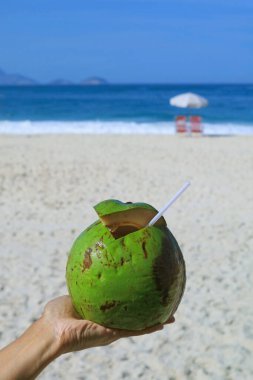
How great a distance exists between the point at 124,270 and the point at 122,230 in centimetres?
14

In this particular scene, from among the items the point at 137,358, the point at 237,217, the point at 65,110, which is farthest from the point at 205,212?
the point at 65,110

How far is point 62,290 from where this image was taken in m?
5.44

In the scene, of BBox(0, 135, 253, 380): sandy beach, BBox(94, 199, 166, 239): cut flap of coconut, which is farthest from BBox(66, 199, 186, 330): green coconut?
BBox(0, 135, 253, 380): sandy beach

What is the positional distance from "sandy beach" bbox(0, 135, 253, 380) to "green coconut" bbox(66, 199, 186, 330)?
253cm

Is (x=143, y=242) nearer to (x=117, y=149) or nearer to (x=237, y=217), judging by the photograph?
(x=237, y=217)

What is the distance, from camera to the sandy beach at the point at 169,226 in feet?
13.8

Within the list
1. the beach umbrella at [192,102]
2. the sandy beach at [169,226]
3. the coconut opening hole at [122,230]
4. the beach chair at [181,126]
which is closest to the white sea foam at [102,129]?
the beach umbrella at [192,102]

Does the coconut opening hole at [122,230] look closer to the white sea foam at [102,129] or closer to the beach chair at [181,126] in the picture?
the beach chair at [181,126]

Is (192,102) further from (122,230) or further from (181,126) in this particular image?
(122,230)

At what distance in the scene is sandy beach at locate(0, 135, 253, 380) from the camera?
419cm

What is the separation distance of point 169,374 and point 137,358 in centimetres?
33

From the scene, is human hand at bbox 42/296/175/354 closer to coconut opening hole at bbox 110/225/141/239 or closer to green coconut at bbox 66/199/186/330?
green coconut at bbox 66/199/186/330

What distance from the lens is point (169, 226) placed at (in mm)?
7945

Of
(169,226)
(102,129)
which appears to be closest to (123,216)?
(169,226)
